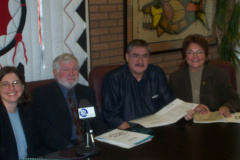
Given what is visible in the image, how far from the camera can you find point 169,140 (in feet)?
6.49

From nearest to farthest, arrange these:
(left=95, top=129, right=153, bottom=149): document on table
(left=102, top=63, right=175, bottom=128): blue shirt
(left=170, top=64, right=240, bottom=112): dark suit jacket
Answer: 1. (left=95, top=129, right=153, bottom=149): document on table
2. (left=102, top=63, right=175, bottom=128): blue shirt
3. (left=170, top=64, right=240, bottom=112): dark suit jacket

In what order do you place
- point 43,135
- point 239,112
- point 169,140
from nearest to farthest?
point 169,140 → point 43,135 → point 239,112

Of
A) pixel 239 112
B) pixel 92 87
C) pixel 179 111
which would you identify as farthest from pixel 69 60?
pixel 239 112

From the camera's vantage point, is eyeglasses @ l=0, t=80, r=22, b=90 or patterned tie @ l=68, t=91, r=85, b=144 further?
patterned tie @ l=68, t=91, r=85, b=144

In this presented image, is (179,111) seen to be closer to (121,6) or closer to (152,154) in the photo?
(152,154)

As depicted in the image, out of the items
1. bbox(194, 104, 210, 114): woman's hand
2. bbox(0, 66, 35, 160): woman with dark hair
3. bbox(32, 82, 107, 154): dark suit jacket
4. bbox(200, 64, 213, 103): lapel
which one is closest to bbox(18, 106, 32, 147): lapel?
bbox(0, 66, 35, 160): woman with dark hair

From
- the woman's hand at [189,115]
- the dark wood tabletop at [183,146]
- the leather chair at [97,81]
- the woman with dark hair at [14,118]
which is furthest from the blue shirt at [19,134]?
the woman's hand at [189,115]

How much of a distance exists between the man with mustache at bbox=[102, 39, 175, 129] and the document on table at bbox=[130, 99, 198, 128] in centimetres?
31

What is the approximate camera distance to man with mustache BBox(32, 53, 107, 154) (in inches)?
93.1

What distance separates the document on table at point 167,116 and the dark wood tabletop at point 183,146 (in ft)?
0.24

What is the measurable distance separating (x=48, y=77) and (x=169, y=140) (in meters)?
1.41

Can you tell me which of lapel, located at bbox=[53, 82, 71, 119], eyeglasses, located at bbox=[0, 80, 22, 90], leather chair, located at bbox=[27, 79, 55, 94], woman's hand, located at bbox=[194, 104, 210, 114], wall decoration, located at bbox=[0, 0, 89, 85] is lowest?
woman's hand, located at bbox=[194, 104, 210, 114]

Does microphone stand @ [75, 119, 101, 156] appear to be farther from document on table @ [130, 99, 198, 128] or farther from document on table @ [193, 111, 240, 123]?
document on table @ [193, 111, 240, 123]

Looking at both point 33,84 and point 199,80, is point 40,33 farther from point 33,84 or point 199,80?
point 199,80
